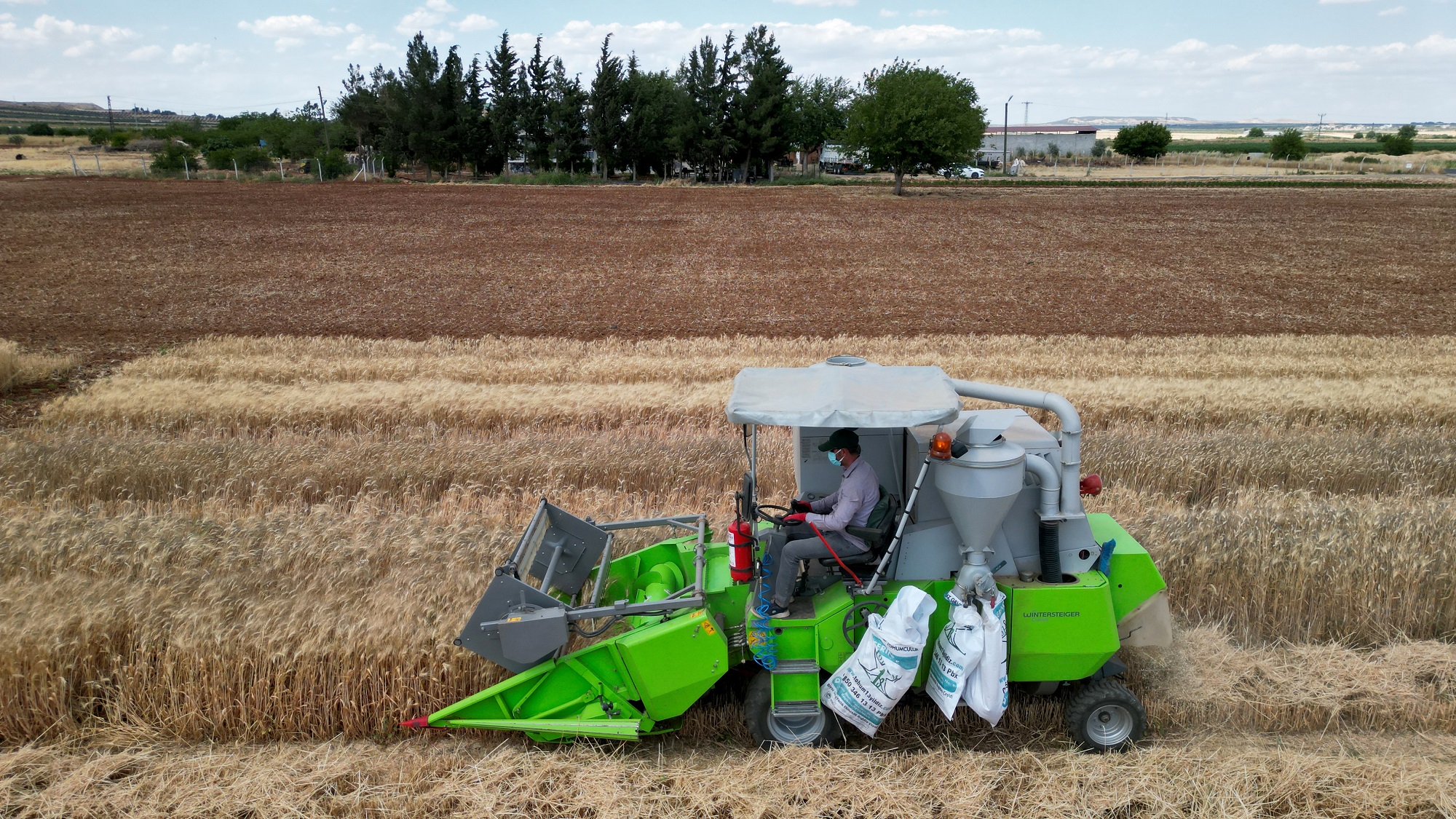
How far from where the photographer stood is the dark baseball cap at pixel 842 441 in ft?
17.3

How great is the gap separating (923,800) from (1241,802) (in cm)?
174

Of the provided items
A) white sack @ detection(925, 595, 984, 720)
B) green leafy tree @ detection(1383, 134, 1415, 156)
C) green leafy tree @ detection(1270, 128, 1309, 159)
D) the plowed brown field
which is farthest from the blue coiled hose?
green leafy tree @ detection(1383, 134, 1415, 156)

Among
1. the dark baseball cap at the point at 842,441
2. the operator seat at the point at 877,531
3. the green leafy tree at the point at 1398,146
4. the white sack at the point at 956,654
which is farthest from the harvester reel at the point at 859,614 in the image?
the green leafy tree at the point at 1398,146

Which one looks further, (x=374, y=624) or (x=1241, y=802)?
(x=374, y=624)

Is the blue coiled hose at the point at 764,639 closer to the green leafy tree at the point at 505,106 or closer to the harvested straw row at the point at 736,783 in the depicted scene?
the harvested straw row at the point at 736,783

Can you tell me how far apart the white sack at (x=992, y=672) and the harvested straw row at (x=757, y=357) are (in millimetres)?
9309

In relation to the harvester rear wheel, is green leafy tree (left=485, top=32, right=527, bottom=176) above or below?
above

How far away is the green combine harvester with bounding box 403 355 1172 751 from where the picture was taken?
5258 mm

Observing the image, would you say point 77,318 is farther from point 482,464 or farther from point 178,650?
point 178,650

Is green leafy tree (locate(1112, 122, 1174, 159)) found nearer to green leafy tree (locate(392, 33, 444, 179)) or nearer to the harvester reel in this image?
green leafy tree (locate(392, 33, 444, 179))

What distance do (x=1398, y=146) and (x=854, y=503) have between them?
109 m

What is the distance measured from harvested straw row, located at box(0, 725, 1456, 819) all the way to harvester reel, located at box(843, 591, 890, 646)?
2.39 feet

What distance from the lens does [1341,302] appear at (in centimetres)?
2178

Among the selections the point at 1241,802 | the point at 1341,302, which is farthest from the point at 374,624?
the point at 1341,302
